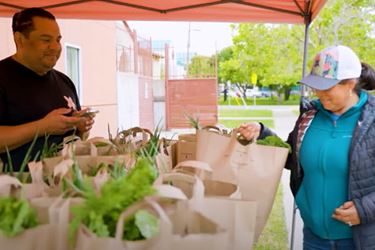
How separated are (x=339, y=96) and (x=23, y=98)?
138cm

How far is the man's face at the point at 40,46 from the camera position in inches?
82.3

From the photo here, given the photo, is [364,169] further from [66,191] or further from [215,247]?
[66,191]

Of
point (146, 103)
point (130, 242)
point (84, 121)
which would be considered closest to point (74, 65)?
point (84, 121)

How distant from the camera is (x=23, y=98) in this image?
6.76ft

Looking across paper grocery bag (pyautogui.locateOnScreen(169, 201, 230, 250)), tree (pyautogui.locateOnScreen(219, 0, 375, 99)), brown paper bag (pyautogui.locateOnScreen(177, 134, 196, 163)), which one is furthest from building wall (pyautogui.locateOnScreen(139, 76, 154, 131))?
paper grocery bag (pyautogui.locateOnScreen(169, 201, 230, 250))

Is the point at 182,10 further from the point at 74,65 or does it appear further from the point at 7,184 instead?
the point at 74,65

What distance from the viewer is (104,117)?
848 cm

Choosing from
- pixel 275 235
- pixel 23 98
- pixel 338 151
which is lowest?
pixel 275 235

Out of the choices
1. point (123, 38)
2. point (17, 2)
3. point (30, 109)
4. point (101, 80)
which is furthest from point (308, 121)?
point (123, 38)

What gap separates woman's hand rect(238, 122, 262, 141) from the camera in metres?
1.56

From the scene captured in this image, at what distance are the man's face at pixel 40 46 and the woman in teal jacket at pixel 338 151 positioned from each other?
106 centimetres

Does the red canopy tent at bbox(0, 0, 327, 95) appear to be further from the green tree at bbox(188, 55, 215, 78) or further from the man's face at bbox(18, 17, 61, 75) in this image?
the green tree at bbox(188, 55, 215, 78)

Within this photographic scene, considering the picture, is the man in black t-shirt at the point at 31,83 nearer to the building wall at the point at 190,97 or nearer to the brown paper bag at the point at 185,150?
the brown paper bag at the point at 185,150

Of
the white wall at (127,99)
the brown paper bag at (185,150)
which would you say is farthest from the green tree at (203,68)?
the brown paper bag at (185,150)
